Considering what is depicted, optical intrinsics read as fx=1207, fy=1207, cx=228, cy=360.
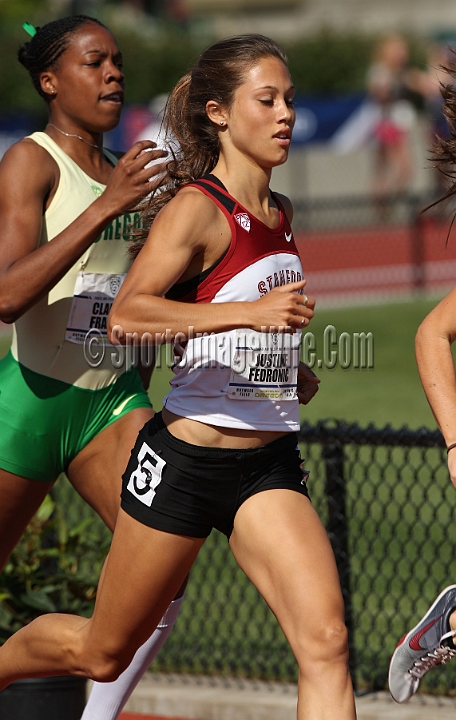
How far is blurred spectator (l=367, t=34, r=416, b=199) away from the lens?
21250 mm

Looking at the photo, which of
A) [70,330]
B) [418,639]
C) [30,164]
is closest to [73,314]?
[70,330]

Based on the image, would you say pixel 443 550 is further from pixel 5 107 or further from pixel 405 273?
pixel 5 107

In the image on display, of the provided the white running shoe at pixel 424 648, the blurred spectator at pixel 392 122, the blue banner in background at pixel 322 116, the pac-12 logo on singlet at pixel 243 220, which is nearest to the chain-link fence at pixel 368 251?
the blurred spectator at pixel 392 122

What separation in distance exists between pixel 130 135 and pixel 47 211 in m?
17.4

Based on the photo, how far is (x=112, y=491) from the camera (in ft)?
12.9

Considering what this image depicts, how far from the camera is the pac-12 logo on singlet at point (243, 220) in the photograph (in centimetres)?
329

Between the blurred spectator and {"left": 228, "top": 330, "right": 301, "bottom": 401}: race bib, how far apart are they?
18218mm

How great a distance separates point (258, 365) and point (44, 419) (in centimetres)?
100

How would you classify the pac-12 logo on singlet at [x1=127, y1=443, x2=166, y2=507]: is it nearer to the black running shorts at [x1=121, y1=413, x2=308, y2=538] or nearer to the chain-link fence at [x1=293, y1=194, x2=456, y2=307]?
the black running shorts at [x1=121, y1=413, x2=308, y2=538]

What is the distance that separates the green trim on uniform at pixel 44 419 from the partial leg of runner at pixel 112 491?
42mm

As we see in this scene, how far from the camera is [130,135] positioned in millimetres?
20969

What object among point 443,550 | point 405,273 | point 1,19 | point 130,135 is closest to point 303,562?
point 443,550

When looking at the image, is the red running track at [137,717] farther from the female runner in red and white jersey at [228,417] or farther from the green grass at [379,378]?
the green grass at [379,378]

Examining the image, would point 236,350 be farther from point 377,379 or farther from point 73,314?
point 377,379
